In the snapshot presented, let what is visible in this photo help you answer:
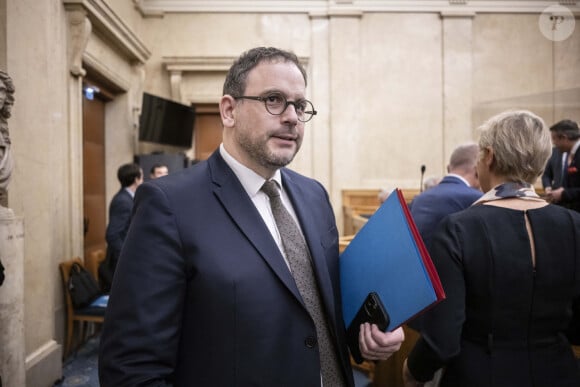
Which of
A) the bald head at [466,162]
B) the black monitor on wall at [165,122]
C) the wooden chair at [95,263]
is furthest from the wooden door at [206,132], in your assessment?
the bald head at [466,162]

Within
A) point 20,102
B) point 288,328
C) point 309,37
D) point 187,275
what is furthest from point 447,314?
point 309,37

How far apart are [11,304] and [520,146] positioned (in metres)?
2.67

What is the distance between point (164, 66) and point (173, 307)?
21.1ft

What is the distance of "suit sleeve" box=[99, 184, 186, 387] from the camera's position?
2.98 ft

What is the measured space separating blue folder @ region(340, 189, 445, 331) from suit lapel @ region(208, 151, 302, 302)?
22cm

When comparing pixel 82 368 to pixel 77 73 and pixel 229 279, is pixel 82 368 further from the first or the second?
pixel 229 279

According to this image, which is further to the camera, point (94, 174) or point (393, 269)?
point (94, 174)

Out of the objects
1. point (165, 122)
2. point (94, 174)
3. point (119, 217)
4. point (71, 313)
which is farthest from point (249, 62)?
point (165, 122)

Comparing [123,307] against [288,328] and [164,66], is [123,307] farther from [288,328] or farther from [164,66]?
[164,66]

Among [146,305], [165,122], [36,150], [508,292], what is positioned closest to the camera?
[146,305]

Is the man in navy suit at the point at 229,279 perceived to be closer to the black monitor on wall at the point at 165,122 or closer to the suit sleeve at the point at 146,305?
the suit sleeve at the point at 146,305

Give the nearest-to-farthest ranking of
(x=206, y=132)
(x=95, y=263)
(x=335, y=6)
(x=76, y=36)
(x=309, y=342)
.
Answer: (x=309, y=342) < (x=76, y=36) < (x=95, y=263) < (x=335, y=6) < (x=206, y=132)

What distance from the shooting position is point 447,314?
1.26 m

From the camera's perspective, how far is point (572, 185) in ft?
13.0
